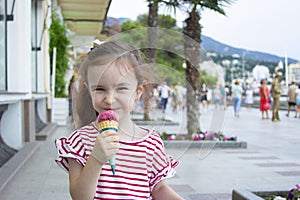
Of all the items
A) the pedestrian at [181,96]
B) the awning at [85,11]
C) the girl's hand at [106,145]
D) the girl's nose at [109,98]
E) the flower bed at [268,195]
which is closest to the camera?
the girl's hand at [106,145]

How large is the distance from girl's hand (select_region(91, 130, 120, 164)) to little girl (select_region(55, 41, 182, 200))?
0.07m

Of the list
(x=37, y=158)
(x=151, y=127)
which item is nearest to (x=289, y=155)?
(x=37, y=158)

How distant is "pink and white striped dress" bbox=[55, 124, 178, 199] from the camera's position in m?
1.67

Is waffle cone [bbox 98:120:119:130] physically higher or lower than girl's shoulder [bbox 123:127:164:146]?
higher

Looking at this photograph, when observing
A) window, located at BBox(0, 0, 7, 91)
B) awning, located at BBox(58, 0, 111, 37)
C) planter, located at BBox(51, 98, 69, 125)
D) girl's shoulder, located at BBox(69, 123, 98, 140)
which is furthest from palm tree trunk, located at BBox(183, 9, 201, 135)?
awning, located at BBox(58, 0, 111, 37)

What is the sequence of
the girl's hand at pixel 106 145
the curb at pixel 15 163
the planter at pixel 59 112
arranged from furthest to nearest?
the planter at pixel 59 112 < the curb at pixel 15 163 < the girl's hand at pixel 106 145

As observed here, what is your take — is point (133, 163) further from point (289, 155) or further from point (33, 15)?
point (33, 15)

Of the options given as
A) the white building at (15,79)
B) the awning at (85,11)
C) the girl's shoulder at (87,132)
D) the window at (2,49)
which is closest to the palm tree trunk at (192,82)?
the girl's shoulder at (87,132)

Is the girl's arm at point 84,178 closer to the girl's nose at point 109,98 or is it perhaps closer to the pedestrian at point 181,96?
the girl's nose at point 109,98

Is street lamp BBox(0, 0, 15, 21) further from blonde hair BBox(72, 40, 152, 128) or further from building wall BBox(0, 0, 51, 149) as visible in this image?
blonde hair BBox(72, 40, 152, 128)

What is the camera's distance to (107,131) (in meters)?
1.47

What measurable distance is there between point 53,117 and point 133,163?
1157 centimetres

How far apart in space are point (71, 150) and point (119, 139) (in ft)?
0.64

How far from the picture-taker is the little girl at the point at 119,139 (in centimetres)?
162
